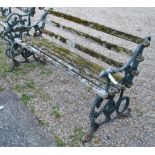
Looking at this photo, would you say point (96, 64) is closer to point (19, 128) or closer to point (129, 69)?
point (129, 69)

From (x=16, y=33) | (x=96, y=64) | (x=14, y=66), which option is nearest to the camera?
(x=96, y=64)

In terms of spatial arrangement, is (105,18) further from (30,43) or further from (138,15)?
(30,43)

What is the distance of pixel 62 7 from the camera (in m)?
10.9

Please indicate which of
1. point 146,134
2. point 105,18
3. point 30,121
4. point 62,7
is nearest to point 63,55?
point 30,121

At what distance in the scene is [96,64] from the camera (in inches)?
192

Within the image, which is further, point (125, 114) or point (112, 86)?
point (125, 114)

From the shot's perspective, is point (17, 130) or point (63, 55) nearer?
point (17, 130)

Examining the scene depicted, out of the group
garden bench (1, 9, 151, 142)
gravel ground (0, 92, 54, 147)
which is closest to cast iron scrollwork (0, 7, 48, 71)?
garden bench (1, 9, 151, 142)

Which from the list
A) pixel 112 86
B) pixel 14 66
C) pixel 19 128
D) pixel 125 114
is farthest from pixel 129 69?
pixel 14 66

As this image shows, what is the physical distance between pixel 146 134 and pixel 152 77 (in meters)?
1.83

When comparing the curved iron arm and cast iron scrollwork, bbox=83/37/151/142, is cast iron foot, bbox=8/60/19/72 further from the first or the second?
the curved iron arm

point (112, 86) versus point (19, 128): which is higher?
point (112, 86)

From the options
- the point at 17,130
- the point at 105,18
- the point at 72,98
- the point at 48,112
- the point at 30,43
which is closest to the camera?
the point at 17,130

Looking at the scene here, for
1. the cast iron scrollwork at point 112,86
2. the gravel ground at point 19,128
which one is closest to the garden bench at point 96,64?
the cast iron scrollwork at point 112,86
